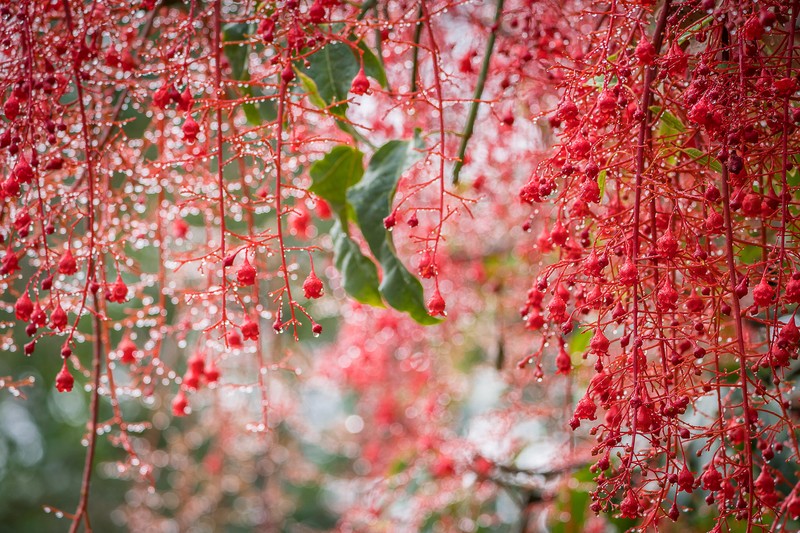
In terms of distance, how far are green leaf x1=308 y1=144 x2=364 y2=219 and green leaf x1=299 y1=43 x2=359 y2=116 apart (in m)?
0.08

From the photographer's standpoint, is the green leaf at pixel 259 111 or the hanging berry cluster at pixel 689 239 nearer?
the hanging berry cluster at pixel 689 239

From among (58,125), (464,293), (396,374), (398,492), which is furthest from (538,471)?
(58,125)

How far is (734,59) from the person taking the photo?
22.0 inches

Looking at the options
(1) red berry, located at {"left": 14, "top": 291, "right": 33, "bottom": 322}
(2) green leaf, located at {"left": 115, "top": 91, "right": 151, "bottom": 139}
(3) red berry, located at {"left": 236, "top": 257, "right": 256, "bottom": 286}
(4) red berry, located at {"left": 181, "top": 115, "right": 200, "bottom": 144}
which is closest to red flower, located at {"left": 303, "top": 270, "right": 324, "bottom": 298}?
(3) red berry, located at {"left": 236, "top": 257, "right": 256, "bottom": 286}

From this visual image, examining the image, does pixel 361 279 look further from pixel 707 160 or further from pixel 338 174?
pixel 707 160

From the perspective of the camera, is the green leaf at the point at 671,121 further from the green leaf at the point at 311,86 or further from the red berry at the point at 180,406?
the red berry at the point at 180,406

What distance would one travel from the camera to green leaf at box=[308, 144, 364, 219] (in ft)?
2.72

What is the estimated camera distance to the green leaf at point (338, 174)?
2.72ft

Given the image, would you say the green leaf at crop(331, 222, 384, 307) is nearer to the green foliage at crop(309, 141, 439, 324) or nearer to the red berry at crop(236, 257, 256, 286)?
the green foliage at crop(309, 141, 439, 324)

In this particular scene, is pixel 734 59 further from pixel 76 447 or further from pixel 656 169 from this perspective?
pixel 76 447

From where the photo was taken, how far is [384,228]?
769mm

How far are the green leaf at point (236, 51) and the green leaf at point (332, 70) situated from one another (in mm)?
97

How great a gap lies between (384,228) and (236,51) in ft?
0.90

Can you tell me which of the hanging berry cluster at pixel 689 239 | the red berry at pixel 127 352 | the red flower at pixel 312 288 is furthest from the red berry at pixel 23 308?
the hanging berry cluster at pixel 689 239
